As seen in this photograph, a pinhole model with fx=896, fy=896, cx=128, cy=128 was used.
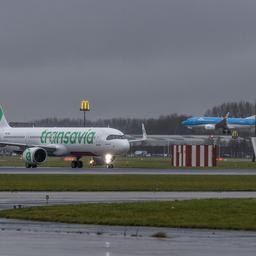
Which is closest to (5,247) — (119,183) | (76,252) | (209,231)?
(76,252)

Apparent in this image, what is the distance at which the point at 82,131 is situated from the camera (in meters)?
83.2

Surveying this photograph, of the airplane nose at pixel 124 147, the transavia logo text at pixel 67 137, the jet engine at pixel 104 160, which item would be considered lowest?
the jet engine at pixel 104 160

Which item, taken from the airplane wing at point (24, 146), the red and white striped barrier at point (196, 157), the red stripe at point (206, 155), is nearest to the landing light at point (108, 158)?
the airplane wing at point (24, 146)

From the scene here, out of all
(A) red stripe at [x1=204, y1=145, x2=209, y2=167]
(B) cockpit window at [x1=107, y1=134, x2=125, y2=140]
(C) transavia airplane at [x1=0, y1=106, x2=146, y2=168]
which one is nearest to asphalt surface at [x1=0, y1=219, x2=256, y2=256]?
(C) transavia airplane at [x1=0, y1=106, x2=146, y2=168]

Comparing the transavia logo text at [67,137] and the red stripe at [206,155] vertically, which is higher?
the transavia logo text at [67,137]

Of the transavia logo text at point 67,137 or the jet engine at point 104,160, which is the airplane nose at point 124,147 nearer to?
the jet engine at point 104,160

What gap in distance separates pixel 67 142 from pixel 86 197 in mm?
48060

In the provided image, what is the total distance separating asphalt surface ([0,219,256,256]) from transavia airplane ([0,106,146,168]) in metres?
57.4

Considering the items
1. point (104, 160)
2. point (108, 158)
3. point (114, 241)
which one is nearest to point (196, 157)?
point (104, 160)

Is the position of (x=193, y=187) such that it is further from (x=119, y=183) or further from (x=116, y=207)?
(x=116, y=207)

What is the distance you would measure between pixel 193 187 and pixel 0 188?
9.39 m

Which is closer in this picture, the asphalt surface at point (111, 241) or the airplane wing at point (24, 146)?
the asphalt surface at point (111, 241)

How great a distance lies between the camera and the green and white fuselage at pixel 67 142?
268ft

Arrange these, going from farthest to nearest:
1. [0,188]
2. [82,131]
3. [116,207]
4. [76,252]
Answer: [82,131], [0,188], [116,207], [76,252]
